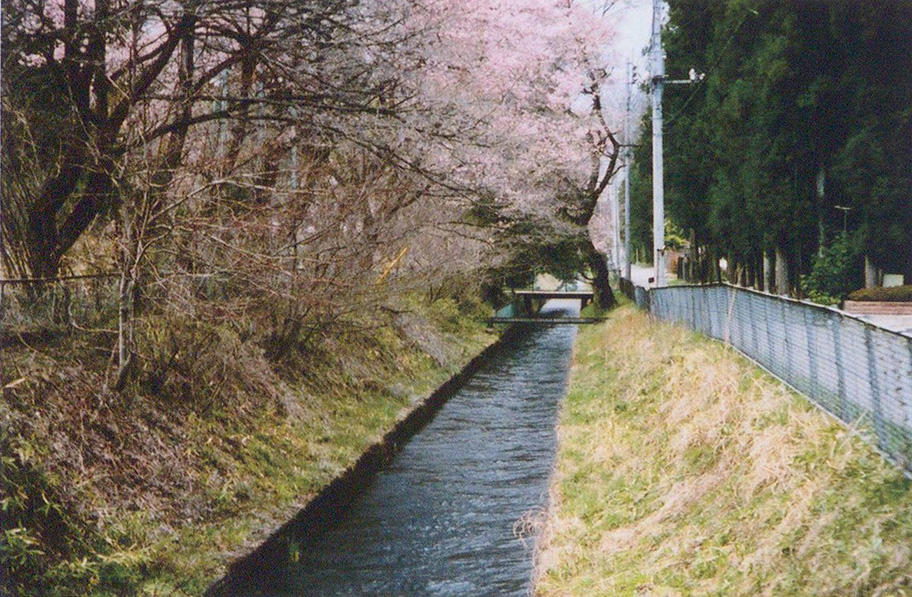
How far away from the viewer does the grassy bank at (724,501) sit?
4840 mm

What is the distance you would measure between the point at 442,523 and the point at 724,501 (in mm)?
3172

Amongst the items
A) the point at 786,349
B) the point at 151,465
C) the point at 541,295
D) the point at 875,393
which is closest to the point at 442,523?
the point at 151,465

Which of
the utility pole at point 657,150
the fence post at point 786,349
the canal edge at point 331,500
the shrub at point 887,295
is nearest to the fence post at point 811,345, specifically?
the fence post at point 786,349

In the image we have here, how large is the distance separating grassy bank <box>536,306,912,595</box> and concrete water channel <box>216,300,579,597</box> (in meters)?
0.49

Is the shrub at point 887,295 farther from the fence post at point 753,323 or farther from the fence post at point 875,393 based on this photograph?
the fence post at point 875,393

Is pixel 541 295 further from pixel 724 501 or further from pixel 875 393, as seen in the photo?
pixel 875 393

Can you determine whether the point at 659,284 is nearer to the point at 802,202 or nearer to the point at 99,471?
the point at 802,202

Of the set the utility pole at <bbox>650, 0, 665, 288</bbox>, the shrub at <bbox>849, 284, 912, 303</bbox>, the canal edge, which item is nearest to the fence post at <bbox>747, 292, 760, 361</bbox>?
the canal edge

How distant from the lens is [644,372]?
506 inches

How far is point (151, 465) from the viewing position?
293 inches

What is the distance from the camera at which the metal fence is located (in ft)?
17.9

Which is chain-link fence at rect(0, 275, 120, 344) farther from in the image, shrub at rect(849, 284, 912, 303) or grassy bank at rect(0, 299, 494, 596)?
shrub at rect(849, 284, 912, 303)

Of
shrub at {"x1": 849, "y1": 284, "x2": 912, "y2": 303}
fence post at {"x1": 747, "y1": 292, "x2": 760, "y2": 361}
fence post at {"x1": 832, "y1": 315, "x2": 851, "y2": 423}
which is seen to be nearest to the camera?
fence post at {"x1": 832, "y1": 315, "x2": 851, "y2": 423}

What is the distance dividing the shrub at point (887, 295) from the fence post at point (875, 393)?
1600 centimetres
